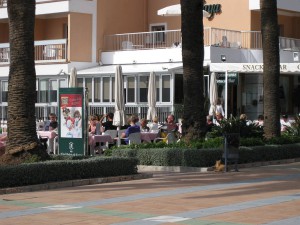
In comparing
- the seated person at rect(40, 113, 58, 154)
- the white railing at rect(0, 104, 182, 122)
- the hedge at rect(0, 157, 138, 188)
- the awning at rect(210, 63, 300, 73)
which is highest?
the awning at rect(210, 63, 300, 73)

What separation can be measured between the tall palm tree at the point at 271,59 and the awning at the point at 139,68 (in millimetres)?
9894

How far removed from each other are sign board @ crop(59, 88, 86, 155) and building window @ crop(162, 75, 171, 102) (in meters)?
14.0

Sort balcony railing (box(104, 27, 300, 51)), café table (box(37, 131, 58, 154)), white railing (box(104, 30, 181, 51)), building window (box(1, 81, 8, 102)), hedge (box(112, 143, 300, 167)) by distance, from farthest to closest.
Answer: building window (box(1, 81, 8, 102))
white railing (box(104, 30, 181, 51))
balcony railing (box(104, 27, 300, 51))
café table (box(37, 131, 58, 154))
hedge (box(112, 143, 300, 167))

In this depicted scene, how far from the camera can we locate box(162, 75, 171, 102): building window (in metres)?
34.2

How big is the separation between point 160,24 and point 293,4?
7285mm

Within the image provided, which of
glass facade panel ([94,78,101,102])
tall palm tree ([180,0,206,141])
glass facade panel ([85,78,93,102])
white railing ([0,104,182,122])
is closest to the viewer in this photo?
tall palm tree ([180,0,206,141])

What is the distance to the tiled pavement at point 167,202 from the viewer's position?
11.6m

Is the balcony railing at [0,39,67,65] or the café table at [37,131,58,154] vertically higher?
the balcony railing at [0,39,67,65]

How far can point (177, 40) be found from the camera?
1455 inches

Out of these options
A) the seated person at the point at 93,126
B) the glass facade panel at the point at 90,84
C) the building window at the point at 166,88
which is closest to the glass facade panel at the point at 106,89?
the glass facade panel at the point at 90,84

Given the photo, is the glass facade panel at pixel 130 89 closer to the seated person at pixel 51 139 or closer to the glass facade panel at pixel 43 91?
the glass facade panel at pixel 43 91

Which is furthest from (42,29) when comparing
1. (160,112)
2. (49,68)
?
(160,112)

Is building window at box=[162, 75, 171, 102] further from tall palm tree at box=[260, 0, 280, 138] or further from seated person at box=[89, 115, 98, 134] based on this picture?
tall palm tree at box=[260, 0, 280, 138]

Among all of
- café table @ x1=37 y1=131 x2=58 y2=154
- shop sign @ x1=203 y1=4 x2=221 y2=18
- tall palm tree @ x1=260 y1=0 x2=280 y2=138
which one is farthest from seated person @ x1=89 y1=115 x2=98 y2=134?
shop sign @ x1=203 y1=4 x2=221 y2=18
